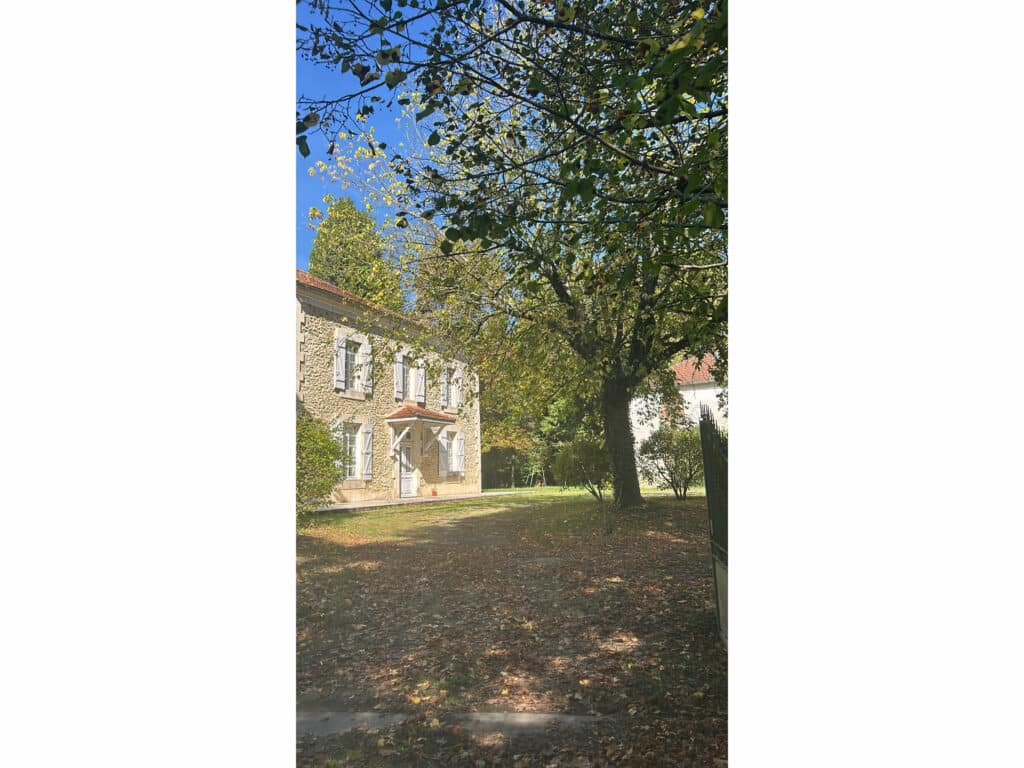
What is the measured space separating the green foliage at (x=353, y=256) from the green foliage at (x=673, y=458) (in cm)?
109

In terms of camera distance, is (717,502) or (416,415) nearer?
(717,502)

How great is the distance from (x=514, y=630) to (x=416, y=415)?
877 mm

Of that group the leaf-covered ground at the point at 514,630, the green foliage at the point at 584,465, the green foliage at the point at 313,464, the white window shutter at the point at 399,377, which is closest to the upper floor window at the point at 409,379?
the white window shutter at the point at 399,377

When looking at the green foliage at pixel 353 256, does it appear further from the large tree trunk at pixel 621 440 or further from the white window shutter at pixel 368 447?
the large tree trunk at pixel 621 440

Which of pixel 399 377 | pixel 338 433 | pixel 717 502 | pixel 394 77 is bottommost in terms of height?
pixel 717 502

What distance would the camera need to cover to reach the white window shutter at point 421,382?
2896 mm

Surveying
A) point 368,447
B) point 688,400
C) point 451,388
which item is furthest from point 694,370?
point 368,447

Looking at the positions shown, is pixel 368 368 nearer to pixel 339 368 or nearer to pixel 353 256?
pixel 339 368

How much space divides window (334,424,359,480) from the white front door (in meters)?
0.17

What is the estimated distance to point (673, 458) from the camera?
2.63 metres

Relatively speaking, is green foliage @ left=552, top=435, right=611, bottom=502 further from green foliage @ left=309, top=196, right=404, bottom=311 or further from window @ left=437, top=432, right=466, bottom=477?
green foliage @ left=309, top=196, right=404, bottom=311
